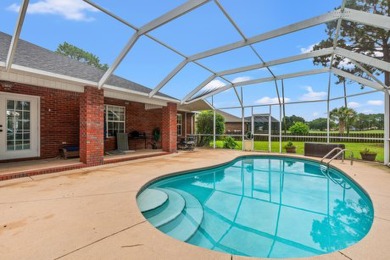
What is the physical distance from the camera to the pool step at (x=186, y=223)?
3.24m

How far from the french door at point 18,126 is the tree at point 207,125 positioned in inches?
389

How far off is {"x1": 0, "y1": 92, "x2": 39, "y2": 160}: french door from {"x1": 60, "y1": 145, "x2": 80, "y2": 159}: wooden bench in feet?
2.61

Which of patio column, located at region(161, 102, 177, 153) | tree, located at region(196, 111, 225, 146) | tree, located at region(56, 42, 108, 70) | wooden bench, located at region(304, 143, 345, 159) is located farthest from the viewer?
tree, located at region(56, 42, 108, 70)

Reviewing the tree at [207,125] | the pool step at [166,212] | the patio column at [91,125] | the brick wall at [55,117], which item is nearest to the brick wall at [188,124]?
the tree at [207,125]

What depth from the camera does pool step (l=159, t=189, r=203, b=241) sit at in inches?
128

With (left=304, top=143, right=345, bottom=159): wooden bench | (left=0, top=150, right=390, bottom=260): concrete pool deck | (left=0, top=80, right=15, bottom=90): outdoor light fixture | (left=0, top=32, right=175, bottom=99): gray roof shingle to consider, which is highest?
(left=0, top=32, right=175, bottom=99): gray roof shingle

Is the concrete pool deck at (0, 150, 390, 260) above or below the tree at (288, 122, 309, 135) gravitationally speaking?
below

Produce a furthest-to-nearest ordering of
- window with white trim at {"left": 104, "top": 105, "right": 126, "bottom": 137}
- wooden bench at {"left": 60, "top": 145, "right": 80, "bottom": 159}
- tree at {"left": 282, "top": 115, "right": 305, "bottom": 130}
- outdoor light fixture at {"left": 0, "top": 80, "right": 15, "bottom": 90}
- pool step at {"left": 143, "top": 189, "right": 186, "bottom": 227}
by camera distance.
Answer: tree at {"left": 282, "top": 115, "right": 305, "bottom": 130} → window with white trim at {"left": 104, "top": 105, "right": 126, "bottom": 137} → wooden bench at {"left": 60, "top": 145, "right": 80, "bottom": 159} → outdoor light fixture at {"left": 0, "top": 80, "right": 15, "bottom": 90} → pool step at {"left": 143, "top": 189, "right": 186, "bottom": 227}

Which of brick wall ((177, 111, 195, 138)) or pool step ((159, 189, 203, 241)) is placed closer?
pool step ((159, 189, 203, 241))

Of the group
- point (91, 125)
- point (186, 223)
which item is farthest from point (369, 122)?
point (91, 125)

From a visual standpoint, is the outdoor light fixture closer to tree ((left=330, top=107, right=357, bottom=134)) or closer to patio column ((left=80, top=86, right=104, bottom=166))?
patio column ((left=80, top=86, right=104, bottom=166))

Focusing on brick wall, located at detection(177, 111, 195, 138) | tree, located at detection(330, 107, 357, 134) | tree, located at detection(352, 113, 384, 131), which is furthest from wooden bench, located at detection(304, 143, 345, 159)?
brick wall, located at detection(177, 111, 195, 138)

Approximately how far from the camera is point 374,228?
2844 millimetres

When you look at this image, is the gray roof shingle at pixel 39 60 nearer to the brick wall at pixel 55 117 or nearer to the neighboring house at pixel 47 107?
the neighboring house at pixel 47 107
